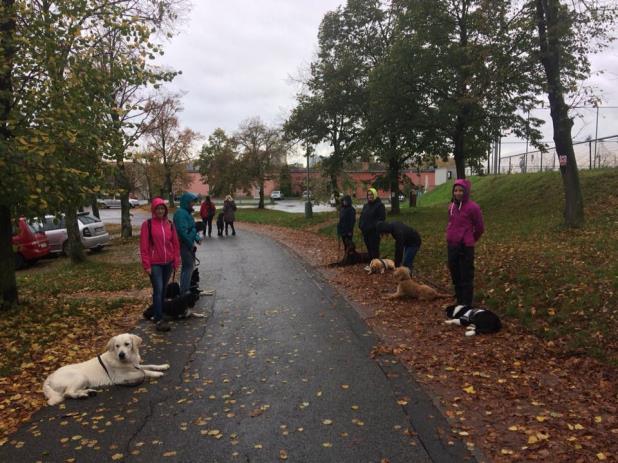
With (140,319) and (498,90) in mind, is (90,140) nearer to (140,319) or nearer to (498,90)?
(140,319)

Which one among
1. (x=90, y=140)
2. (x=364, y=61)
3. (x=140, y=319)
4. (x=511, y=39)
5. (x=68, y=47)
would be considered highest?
(x=364, y=61)

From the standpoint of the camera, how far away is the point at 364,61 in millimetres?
26203

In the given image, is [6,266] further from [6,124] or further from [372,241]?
[372,241]

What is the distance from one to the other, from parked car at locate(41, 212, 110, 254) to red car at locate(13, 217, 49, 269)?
300 millimetres

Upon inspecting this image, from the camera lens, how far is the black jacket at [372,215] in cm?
1093

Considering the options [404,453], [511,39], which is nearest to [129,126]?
[404,453]

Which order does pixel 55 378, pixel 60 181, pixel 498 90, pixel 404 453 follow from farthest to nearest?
pixel 498 90 < pixel 60 181 < pixel 55 378 < pixel 404 453

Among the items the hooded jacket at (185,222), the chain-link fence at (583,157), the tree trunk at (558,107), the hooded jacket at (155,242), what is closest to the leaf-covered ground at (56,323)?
the hooded jacket at (155,242)

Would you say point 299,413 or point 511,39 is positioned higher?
point 511,39

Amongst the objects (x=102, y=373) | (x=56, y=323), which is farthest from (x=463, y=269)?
(x=56, y=323)

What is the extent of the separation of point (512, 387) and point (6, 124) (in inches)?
281

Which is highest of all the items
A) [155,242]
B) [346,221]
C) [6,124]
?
[6,124]

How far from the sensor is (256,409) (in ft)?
14.0

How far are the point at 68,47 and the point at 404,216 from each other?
17.9 m
